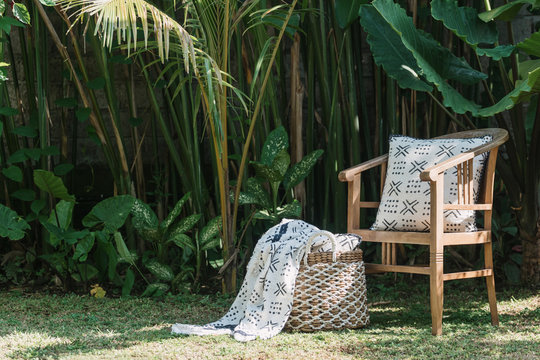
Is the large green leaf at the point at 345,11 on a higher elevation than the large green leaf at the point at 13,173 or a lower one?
higher

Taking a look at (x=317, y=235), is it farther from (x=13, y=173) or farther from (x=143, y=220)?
(x=13, y=173)

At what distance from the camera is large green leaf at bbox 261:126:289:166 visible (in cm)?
346

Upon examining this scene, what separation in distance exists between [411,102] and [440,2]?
0.84 m

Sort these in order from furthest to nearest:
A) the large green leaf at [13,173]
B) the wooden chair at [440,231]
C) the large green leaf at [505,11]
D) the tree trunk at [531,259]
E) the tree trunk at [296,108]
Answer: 1. the tree trunk at [296,108]
2. the large green leaf at [13,173]
3. the tree trunk at [531,259]
4. the large green leaf at [505,11]
5. the wooden chair at [440,231]

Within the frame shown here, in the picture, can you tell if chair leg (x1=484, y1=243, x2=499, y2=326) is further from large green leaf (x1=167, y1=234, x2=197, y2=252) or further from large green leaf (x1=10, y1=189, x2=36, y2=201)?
large green leaf (x1=10, y1=189, x2=36, y2=201)

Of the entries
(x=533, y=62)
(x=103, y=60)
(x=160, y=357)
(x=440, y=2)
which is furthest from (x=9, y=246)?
(x=533, y=62)

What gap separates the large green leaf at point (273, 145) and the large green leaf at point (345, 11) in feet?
1.94

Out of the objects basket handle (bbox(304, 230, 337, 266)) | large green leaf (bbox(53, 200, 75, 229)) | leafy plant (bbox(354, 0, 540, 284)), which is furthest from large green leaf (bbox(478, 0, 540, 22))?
large green leaf (bbox(53, 200, 75, 229))

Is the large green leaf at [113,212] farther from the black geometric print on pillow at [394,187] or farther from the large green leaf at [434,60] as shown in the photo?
the large green leaf at [434,60]

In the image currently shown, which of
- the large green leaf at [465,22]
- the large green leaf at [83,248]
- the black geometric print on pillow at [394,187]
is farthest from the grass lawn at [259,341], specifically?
the large green leaf at [465,22]

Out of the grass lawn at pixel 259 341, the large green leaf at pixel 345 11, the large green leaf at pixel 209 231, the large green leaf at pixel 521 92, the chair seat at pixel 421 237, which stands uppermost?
the large green leaf at pixel 345 11

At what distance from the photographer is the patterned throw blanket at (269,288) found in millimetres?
2646

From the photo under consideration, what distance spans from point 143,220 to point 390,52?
1446 millimetres

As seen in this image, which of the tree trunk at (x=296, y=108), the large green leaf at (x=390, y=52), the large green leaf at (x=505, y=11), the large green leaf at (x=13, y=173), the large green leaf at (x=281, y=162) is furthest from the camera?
the tree trunk at (x=296, y=108)
